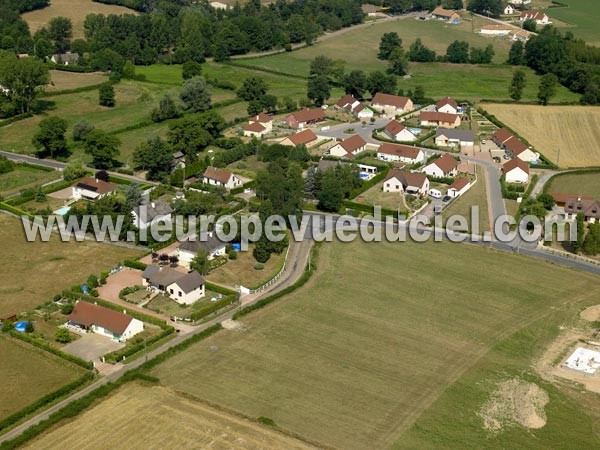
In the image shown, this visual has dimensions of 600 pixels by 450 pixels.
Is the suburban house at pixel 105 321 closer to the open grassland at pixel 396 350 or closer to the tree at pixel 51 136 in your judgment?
the open grassland at pixel 396 350

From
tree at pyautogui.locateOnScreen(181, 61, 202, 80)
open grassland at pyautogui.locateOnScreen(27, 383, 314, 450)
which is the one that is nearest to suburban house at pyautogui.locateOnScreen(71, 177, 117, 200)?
open grassland at pyautogui.locateOnScreen(27, 383, 314, 450)

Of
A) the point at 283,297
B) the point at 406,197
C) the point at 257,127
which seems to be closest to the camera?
the point at 283,297

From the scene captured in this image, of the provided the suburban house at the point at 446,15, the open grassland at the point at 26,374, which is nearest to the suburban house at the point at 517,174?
the open grassland at the point at 26,374

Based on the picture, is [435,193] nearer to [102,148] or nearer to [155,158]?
[155,158]

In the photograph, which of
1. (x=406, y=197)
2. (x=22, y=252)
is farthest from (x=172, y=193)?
(x=406, y=197)

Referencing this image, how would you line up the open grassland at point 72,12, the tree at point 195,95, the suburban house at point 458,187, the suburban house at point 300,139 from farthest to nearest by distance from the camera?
the open grassland at point 72,12 → the tree at point 195,95 → the suburban house at point 300,139 → the suburban house at point 458,187

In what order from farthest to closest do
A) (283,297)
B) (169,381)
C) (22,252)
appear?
(22,252)
(283,297)
(169,381)

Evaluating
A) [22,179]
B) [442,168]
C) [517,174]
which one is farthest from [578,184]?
[22,179]

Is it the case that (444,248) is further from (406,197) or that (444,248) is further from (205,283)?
(205,283)
